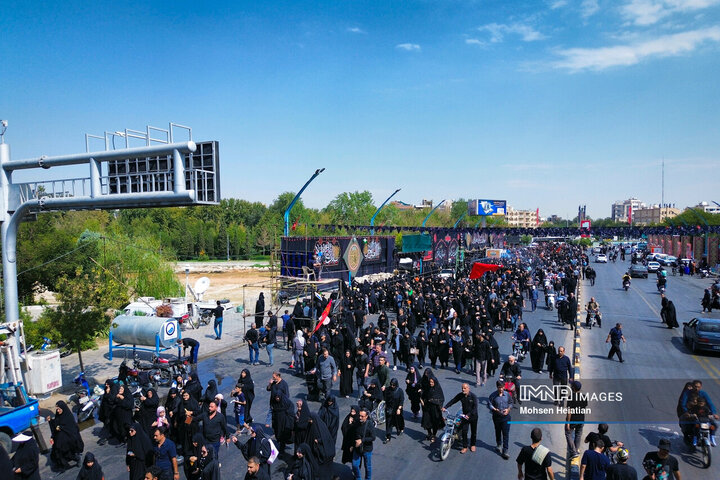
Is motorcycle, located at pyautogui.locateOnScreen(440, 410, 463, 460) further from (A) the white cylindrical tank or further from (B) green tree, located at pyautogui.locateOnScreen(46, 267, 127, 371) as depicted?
(B) green tree, located at pyautogui.locateOnScreen(46, 267, 127, 371)

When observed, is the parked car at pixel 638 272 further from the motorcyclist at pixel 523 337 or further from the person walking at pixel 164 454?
the person walking at pixel 164 454

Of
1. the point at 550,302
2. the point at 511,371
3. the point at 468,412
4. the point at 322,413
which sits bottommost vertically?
the point at 550,302

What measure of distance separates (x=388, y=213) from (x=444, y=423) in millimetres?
81864

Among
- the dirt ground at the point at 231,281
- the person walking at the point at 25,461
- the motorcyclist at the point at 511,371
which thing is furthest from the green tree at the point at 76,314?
the motorcyclist at the point at 511,371

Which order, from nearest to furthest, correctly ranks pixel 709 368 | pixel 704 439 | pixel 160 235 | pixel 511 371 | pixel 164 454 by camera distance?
pixel 164 454, pixel 704 439, pixel 511 371, pixel 709 368, pixel 160 235

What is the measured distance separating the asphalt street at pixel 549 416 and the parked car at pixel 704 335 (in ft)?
1.39

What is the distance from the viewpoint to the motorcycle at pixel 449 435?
8945 mm

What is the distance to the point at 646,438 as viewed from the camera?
9680 mm

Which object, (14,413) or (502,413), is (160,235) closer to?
(14,413)

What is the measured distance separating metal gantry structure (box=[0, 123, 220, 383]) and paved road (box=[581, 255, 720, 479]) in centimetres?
1002

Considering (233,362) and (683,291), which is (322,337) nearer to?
(233,362)

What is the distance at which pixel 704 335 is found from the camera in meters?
15.9

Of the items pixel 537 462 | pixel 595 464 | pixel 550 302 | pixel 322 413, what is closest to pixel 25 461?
pixel 322 413

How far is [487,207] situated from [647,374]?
234 feet
